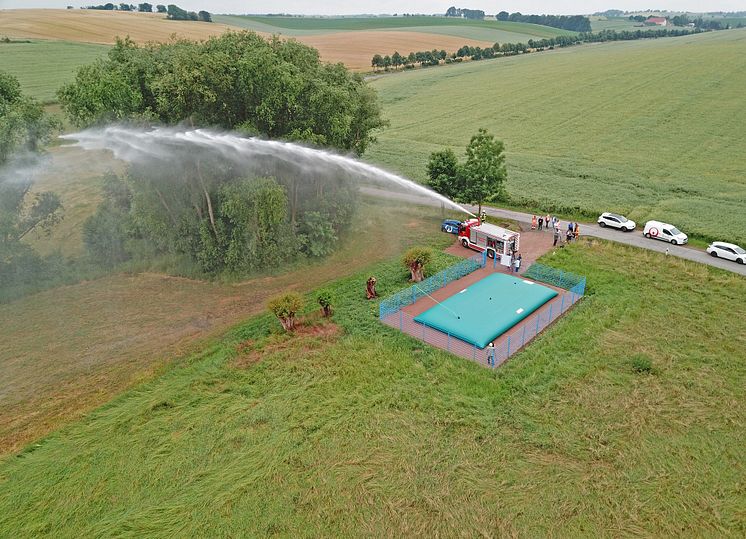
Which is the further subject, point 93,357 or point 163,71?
point 163,71

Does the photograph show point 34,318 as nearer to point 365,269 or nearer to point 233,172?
point 233,172

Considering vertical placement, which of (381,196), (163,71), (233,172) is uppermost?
(163,71)

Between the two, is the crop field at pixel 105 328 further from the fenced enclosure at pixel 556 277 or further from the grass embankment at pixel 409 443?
the fenced enclosure at pixel 556 277

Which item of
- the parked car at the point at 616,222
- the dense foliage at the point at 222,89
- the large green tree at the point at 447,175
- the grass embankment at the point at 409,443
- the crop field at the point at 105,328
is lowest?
the crop field at the point at 105,328

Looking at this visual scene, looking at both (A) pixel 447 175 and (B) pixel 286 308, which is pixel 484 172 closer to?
(A) pixel 447 175

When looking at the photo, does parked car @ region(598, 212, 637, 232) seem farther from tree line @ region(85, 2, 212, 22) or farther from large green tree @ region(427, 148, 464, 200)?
tree line @ region(85, 2, 212, 22)

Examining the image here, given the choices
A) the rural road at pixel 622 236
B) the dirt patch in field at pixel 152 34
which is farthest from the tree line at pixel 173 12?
the rural road at pixel 622 236

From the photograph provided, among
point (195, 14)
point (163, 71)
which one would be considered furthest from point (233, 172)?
point (195, 14)

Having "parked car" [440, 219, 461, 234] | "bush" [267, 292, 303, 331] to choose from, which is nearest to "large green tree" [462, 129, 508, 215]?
"parked car" [440, 219, 461, 234]
